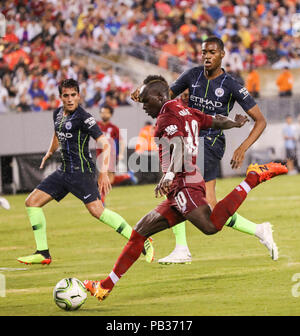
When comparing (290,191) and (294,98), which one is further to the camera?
(294,98)

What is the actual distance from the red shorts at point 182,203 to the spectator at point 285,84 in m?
Result: 18.9

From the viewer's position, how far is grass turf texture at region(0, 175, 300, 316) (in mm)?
6539

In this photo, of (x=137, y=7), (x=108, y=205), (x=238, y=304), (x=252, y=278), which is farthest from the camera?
(x=137, y=7)

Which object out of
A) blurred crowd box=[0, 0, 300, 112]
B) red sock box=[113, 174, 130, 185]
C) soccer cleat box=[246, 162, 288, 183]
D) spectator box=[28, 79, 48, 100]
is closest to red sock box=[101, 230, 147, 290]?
soccer cleat box=[246, 162, 288, 183]

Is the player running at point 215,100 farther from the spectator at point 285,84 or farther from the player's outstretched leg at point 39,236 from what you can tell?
the spectator at point 285,84

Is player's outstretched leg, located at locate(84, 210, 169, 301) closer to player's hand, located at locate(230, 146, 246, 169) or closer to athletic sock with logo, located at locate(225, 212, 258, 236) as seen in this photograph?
player's hand, located at locate(230, 146, 246, 169)

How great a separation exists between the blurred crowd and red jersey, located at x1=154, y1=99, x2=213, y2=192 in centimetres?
1327

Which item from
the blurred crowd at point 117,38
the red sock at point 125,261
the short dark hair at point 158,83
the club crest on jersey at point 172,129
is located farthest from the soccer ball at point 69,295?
the blurred crowd at point 117,38

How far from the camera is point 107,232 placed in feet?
40.5

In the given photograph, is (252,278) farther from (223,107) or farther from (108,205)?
(108,205)

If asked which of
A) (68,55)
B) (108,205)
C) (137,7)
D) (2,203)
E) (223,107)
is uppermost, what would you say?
(137,7)

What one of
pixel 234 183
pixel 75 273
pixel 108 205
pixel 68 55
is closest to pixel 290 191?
pixel 234 183

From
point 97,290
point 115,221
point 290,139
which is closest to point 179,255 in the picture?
point 115,221
